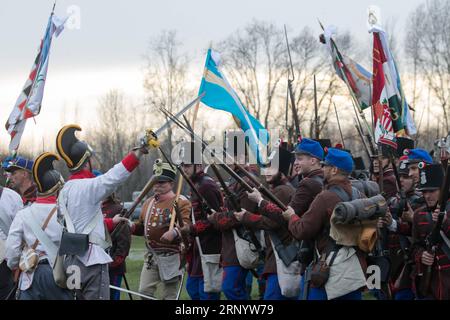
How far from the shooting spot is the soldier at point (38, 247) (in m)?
7.79

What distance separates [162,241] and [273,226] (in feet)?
6.79

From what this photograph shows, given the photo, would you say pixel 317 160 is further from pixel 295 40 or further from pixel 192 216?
pixel 295 40

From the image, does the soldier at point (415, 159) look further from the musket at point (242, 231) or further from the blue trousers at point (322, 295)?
the blue trousers at point (322, 295)

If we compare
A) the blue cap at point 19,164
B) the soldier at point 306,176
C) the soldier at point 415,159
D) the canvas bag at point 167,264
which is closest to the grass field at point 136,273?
the canvas bag at point 167,264

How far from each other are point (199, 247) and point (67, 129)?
3574 mm

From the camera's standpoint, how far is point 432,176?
8.36 m

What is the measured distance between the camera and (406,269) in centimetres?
948

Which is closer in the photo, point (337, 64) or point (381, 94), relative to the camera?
point (381, 94)

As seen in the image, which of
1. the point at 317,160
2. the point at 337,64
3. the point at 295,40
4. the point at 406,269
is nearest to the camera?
the point at 317,160

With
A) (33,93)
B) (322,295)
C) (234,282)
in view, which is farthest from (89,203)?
(33,93)

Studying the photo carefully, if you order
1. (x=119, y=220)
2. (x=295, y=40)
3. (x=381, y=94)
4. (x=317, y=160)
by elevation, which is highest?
(x=295, y=40)

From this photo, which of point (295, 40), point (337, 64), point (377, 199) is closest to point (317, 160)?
point (377, 199)
